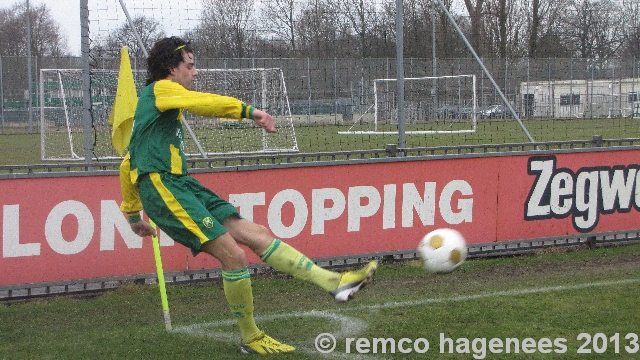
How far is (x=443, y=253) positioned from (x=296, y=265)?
1.20 metres

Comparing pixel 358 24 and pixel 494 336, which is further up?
pixel 358 24

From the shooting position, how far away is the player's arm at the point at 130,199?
5.56m

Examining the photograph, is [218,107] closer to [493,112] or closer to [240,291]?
[240,291]

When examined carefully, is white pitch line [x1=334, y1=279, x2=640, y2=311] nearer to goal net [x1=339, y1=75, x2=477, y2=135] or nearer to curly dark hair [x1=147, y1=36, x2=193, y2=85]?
curly dark hair [x1=147, y1=36, x2=193, y2=85]

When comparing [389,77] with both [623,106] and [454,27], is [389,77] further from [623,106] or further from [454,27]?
[623,106]

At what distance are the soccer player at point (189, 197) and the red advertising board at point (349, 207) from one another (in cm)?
219

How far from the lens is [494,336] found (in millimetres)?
5758

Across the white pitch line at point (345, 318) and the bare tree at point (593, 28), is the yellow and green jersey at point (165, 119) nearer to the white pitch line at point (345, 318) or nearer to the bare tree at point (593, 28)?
the white pitch line at point (345, 318)

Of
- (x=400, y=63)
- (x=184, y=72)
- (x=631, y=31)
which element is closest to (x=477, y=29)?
(x=400, y=63)

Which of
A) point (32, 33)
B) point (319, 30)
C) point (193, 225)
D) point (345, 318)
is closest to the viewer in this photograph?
point (193, 225)

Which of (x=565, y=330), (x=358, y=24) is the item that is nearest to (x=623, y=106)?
(x=358, y=24)

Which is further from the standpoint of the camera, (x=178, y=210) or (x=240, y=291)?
(x=240, y=291)

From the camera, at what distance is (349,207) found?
8.42 metres

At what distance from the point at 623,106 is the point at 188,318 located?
64.1 feet
